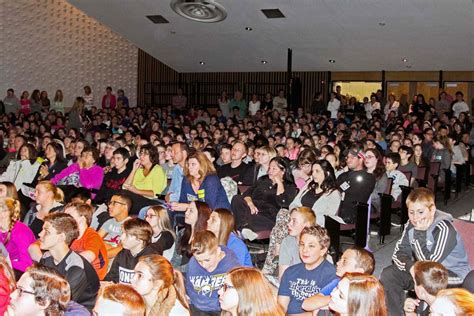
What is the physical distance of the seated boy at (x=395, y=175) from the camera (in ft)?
26.4

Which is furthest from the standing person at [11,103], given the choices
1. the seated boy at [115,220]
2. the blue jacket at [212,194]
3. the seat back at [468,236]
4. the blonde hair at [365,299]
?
the blonde hair at [365,299]

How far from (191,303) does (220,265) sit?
320mm

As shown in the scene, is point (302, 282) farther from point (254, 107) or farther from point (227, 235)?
point (254, 107)

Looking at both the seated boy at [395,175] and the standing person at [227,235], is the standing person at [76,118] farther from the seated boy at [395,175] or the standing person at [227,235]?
the standing person at [227,235]

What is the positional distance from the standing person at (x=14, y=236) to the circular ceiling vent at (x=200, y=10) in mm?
9776

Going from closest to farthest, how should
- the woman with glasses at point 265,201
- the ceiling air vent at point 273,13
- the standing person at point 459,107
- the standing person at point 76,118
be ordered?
the woman with glasses at point 265,201 → the ceiling air vent at point 273,13 → the standing person at point 76,118 → the standing person at point 459,107

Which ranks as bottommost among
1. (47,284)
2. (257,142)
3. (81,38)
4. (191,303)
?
(191,303)

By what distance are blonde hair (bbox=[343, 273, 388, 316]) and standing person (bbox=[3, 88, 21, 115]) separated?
13821 millimetres

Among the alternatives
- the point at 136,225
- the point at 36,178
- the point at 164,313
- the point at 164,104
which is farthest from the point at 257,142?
the point at 164,104

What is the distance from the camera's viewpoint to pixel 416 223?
488 centimetres

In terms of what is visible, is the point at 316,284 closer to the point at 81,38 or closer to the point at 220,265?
the point at 220,265

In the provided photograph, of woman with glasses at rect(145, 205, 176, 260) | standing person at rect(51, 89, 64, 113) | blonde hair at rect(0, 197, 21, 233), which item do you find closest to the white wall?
standing person at rect(51, 89, 64, 113)

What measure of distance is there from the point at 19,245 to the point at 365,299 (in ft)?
9.39

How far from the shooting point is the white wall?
16.6 m
